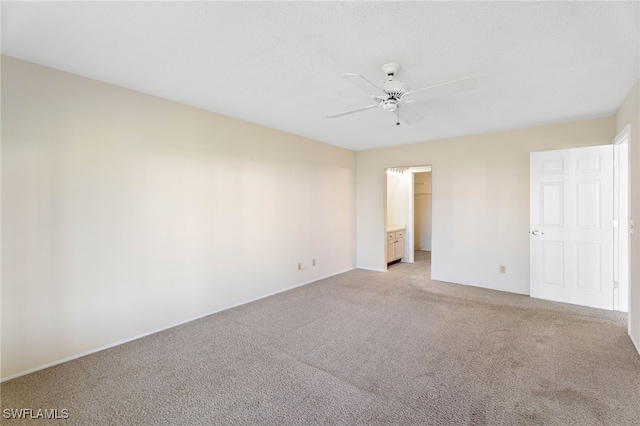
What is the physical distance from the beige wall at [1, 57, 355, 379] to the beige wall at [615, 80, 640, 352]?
3.95m

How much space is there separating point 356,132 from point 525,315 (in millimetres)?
3306

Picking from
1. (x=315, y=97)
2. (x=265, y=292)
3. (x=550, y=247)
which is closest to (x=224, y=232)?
(x=265, y=292)

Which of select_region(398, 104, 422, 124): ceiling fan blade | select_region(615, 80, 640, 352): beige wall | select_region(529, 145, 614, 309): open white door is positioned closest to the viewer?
select_region(615, 80, 640, 352): beige wall

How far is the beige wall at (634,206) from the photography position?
2.63 meters

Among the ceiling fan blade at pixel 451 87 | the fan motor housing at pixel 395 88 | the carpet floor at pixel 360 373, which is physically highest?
the fan motor housing at pixel 395 88

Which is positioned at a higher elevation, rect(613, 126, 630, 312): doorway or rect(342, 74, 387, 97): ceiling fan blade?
rect(342, 74, 387, 97): ceiling fan blade

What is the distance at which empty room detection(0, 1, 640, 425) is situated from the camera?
1.90 metres

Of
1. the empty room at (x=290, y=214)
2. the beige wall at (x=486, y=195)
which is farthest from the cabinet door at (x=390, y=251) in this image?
the empty room at (x=290, y=214)

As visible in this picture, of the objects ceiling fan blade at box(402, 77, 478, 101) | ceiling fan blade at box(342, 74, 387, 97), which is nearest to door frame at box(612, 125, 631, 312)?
ceiling fan blade at box(402, 77, 478, 101)

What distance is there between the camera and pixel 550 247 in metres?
4.05

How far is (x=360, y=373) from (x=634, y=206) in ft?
9.76

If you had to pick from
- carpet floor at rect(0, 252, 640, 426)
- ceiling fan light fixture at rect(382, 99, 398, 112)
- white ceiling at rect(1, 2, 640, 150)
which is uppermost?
white ceiling at rect(1, 2, 640, 150)

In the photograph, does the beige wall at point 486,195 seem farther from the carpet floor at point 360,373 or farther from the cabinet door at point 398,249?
the cabinet door at point 398,249

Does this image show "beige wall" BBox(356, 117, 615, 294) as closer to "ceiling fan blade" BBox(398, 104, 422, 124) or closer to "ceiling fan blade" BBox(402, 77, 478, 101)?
"ceiling fan blade" BBox(398, 104, 422, 124)
